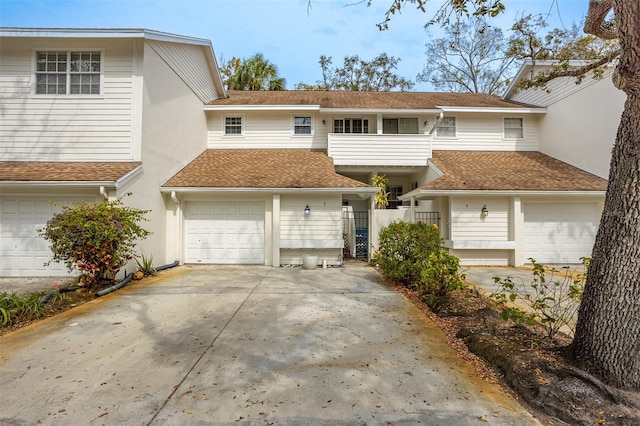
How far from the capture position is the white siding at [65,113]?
837 centimetres

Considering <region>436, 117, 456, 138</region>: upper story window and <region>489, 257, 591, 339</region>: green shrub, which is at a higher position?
<region>436, 117, 456, 138</region>: upper story window

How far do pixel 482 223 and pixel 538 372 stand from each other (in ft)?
26.8

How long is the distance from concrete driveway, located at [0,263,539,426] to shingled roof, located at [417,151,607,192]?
6215 mm

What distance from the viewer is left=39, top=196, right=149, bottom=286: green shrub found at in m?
6.31

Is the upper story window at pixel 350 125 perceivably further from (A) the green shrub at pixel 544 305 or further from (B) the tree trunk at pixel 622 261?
(B) the tree trunk at pixel 622 261

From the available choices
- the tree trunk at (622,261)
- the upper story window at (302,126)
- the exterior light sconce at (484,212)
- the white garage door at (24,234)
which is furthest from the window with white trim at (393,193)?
the tree trunk at (622,261)

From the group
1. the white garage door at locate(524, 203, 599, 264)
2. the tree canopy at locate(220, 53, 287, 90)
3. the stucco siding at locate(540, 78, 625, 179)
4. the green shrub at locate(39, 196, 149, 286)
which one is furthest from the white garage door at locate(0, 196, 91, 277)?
the stucco siding at locate(540, 78, 625, 179)

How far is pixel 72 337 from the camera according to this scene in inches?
168

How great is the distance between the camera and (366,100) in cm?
1434

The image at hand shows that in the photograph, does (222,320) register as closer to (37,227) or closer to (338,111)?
(37,227)

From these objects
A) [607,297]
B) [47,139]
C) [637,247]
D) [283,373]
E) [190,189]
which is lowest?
[283,373]

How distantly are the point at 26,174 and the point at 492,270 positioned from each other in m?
12.6

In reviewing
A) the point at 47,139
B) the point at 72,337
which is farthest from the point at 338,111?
the point at 72,337

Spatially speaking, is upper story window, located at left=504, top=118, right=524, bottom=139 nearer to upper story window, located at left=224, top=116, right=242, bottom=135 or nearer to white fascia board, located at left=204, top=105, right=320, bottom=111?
white fascia board, located at left=204, top=105, right=320, bottom=111
